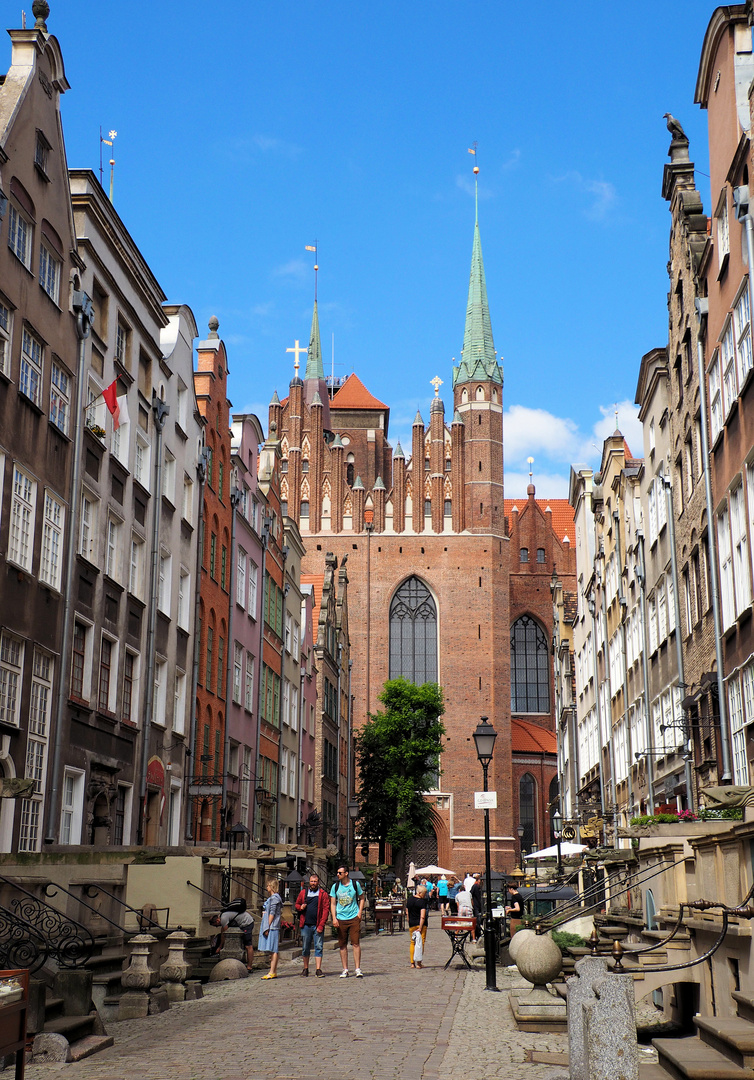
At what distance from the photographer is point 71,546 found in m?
19.2

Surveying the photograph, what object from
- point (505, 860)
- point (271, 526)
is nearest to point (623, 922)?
point (271, 526)

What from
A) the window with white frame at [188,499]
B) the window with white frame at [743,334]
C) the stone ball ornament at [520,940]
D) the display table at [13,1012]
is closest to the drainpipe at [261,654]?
the window with white frame at [188,499]

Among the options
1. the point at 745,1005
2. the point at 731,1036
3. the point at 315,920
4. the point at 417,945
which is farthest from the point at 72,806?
the point at 731,1036

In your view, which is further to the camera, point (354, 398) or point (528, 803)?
point (354, 398)

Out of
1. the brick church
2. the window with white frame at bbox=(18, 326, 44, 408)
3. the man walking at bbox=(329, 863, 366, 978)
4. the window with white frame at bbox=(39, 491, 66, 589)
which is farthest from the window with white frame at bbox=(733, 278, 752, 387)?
the brick church

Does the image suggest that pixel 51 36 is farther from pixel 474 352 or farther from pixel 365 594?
pixel 474 352

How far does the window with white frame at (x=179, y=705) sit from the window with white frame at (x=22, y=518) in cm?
944

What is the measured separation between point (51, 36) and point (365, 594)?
1945 inches

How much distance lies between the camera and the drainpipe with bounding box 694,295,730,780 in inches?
751

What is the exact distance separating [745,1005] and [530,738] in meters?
64.3

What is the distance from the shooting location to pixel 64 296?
19406mm

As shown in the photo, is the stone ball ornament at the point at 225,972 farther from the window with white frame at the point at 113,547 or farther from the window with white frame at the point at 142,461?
the window with white frame at the point at 142,461

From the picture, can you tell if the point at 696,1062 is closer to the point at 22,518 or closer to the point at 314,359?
the point at 22,518

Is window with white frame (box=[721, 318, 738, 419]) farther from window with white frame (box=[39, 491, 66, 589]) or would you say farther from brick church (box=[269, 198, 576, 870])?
brick church (box=[269, 198, 576, 870])
